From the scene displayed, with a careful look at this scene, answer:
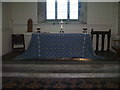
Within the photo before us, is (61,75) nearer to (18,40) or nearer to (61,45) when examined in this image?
(61,45)

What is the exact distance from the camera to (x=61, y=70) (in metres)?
5.21

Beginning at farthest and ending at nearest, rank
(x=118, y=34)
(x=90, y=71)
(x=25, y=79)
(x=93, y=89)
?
(x=118, y=34) → (x=90, y=71) → (x=25, y=79) → (x=93, y=89)

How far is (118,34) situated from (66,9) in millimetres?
2532

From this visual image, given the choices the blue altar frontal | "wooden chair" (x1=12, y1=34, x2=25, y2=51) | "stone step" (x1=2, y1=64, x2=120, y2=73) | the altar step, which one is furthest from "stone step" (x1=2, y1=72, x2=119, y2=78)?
"wooden chair" (x1=12, y1=34, x2=25, y2=51)

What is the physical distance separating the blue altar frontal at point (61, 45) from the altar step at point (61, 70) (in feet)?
1.96

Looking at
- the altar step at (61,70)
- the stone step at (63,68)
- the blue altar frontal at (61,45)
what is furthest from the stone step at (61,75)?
the blue altar frontal at (61,45)

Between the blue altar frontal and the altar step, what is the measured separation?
60 cm

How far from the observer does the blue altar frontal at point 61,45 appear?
5.71 meters

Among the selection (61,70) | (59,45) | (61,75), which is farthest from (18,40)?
(61,75)

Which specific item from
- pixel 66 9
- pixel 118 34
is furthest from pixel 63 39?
pixel 118 34

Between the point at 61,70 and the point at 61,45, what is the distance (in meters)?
0.87

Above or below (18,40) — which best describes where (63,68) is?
below

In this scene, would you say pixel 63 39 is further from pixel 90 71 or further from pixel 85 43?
pixel 90 71

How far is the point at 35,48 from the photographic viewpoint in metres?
5.76
